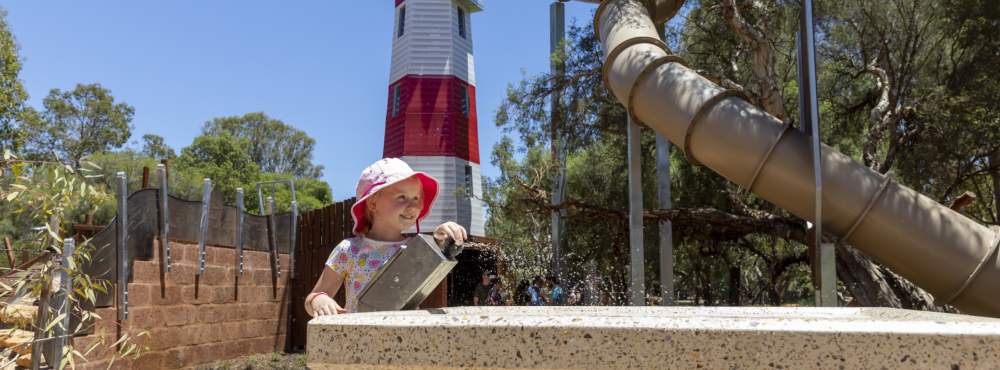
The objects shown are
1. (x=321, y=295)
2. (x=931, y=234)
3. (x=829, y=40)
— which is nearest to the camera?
(x=321, y=295)

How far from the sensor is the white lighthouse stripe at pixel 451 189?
19.9 meters

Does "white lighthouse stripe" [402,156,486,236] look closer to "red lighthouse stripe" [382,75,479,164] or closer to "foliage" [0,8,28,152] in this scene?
"red lighthouse stripe" [382,75,479,164]

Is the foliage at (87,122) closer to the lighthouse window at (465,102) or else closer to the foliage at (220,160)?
the foliage at (220,160)

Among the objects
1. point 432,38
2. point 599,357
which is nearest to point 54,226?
point 599,357

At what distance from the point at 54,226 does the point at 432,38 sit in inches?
714

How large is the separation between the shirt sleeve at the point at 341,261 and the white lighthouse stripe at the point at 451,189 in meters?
16.1

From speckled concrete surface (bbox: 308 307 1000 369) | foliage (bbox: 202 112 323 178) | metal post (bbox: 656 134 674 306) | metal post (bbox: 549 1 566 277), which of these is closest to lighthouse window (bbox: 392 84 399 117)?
metal post (bbox: 549 1 566 277)

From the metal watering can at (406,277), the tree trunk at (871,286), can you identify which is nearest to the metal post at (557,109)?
the tree trunk at (871,286)

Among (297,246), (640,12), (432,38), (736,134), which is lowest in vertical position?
(297,246)

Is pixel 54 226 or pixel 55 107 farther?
pixel 55 107

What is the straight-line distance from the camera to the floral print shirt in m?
2.83

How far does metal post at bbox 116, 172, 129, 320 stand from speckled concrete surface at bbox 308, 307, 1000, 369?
5.88 meters

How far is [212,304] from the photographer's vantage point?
8062 millimetres

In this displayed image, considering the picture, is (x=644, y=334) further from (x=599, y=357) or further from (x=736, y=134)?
(x=736, y=134)
